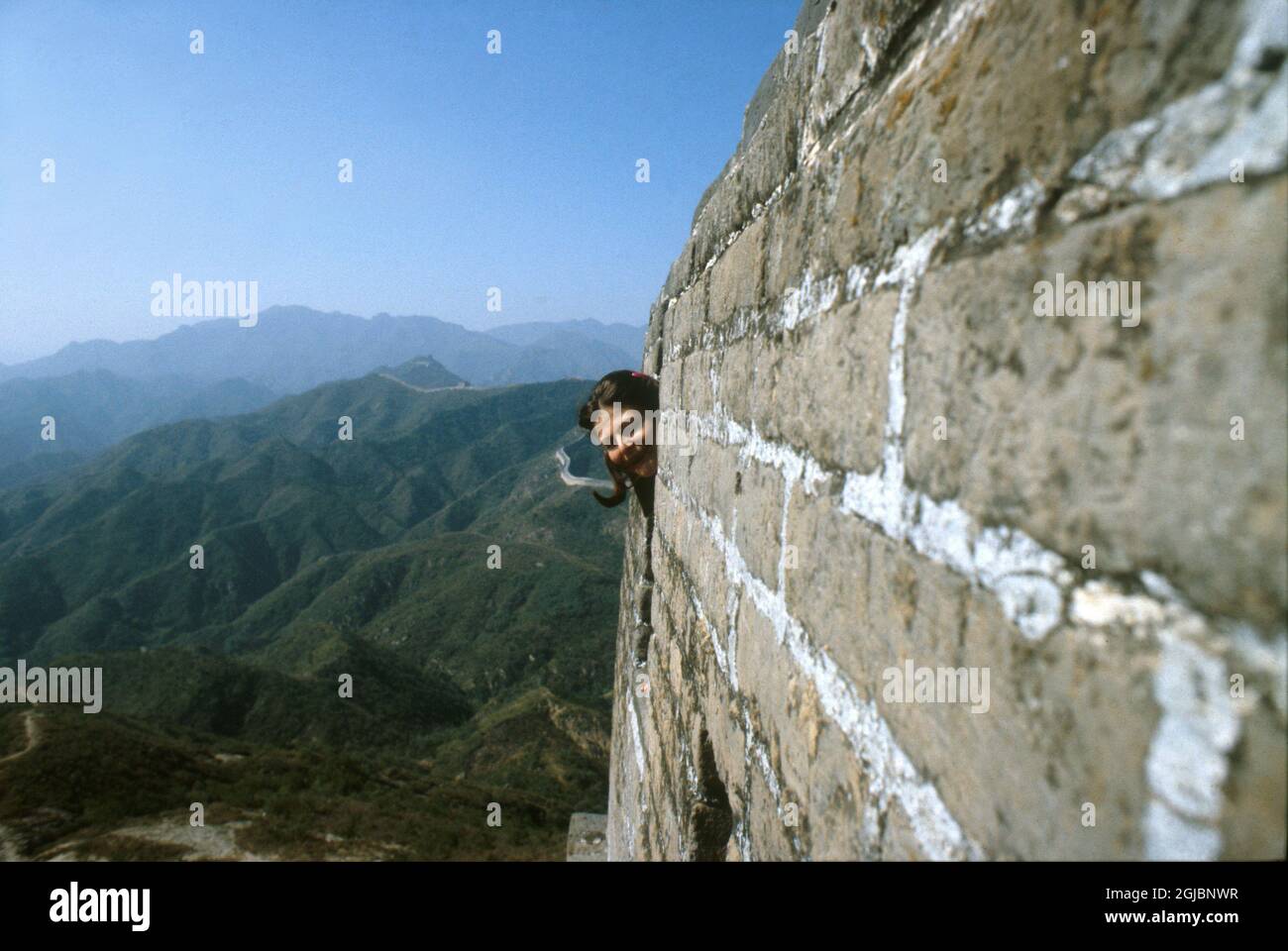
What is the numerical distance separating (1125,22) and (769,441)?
3.16 feet

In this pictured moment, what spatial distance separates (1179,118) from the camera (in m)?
0.54

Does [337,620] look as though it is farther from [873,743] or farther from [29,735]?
[873,743]

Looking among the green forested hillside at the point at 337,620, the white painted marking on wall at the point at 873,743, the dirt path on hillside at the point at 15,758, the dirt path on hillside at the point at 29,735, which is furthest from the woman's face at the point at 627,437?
the dirt path on hillside at the point at 29,735

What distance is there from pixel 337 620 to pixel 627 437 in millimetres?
52423

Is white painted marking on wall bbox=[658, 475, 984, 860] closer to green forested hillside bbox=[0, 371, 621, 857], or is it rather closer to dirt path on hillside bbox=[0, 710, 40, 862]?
green forested hillside bbox=[0, 371, 621, 857]

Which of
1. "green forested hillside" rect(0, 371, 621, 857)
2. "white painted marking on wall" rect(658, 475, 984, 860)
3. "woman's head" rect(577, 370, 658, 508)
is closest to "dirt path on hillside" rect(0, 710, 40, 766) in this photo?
"green forested hillside" rect(0, 371, 621, 857)

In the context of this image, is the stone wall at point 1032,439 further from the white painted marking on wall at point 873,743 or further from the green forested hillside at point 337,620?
the green forested hillside at point 337,620

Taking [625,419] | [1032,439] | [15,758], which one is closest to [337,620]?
[15,758]

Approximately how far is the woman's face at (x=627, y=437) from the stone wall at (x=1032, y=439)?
1.99 meters

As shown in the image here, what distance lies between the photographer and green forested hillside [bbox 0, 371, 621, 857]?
15711 millimetres

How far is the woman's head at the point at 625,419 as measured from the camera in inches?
134

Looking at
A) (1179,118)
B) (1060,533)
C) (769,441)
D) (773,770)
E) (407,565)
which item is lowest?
(407,565)
